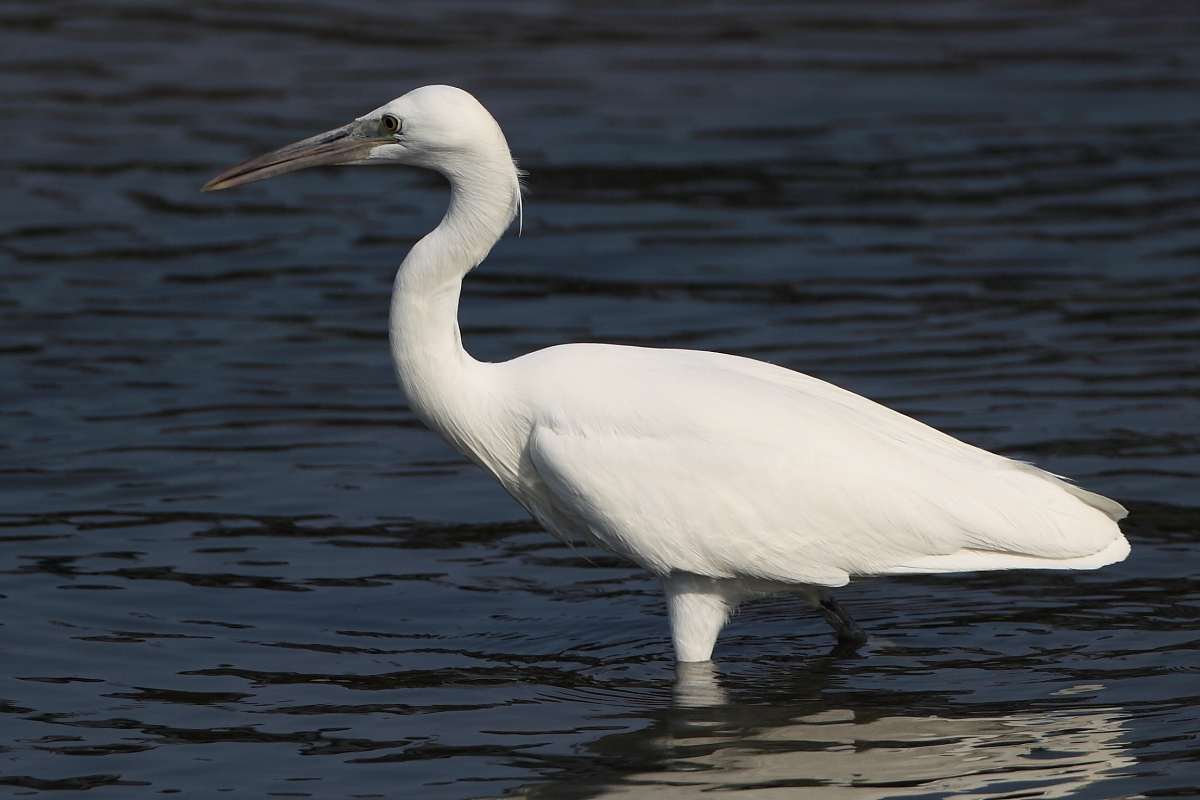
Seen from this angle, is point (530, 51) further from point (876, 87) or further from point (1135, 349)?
point (1135, 349)

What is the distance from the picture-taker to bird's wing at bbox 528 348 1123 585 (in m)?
6.66

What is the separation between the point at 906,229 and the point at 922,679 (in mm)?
7534

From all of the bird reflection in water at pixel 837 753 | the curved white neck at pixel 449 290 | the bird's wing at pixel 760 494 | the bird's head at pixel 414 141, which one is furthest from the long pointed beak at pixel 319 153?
the bird reflection in water at pixel 837 753

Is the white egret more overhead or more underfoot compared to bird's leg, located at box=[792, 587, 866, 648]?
more overhead

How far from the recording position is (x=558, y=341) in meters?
11.6

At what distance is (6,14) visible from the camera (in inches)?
737

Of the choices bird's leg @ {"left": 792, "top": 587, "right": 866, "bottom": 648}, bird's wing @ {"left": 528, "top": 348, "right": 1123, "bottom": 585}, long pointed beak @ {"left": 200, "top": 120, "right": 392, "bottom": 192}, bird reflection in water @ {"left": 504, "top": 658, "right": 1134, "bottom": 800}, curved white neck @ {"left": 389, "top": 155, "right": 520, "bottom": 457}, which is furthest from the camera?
bird's leg @ {"left": 792, "top": 587, "right": 866, "bottom": 648}

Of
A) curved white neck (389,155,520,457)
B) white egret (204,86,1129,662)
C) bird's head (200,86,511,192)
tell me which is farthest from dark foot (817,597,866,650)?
bird's head (200,86,511,192)

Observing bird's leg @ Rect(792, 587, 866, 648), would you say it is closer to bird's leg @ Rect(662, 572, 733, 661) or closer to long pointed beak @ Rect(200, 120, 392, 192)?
bird's leg @ Rect(662, 572, 733, 661)

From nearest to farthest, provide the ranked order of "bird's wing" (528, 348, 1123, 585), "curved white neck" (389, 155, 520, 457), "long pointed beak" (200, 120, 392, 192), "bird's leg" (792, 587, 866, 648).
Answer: "bird's wing" (528, 348, 1123, 585) → "curved white neck" (389, 155, 520, 457) → "long pointed beak" (200, 120, 392, 192) → "bird's leg" (792, 587, 866, 648)

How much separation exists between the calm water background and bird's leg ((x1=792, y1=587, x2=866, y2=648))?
83 millimetres

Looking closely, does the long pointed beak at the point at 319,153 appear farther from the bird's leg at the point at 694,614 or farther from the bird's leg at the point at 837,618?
the bird's leg at the point at 837,618

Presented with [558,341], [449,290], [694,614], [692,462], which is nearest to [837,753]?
[694,614]

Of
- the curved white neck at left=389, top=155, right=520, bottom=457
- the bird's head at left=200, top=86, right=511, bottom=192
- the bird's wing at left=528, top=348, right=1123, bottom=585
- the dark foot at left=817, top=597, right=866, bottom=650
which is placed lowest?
the dark foot at left=817, top=597, right=866, bottom=650
